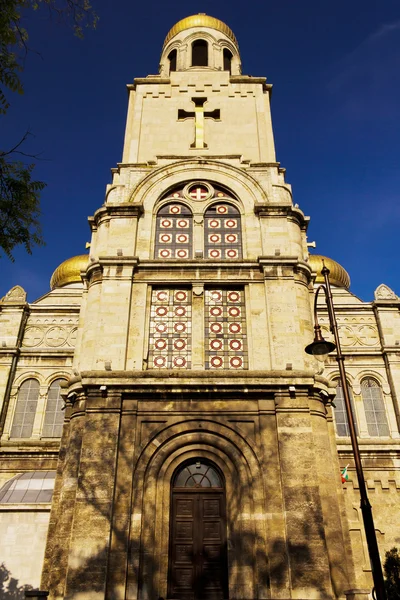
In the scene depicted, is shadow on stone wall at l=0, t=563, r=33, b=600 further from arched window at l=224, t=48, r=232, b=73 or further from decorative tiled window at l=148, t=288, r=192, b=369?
arched window at l=224, t=48, r=232, b=73

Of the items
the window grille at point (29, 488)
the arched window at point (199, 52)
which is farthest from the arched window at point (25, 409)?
the arched window at point (199, 52)

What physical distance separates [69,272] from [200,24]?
18.5m

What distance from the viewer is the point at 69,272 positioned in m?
38.9

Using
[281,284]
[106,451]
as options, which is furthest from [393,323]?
[106,451]

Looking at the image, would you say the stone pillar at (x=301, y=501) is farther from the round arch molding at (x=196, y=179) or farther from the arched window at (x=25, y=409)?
the arched window at (x=25, y=409)

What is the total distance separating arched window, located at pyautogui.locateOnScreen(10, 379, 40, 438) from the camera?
2680 centimetres

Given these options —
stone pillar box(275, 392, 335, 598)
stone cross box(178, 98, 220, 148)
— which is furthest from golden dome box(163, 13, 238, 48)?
stone pillar box(275, 392, 335, 598)

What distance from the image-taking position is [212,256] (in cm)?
2061

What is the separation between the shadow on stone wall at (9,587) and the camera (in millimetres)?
18945

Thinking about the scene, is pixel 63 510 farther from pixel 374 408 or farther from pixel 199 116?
pixel 374 408

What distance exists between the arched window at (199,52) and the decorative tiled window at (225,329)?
54.4 feet

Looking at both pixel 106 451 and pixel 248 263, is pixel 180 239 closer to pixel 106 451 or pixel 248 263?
pixel 248 263

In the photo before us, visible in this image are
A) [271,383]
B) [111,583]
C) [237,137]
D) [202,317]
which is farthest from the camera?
[237,137]

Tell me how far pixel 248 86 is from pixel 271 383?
15680 millimetres
